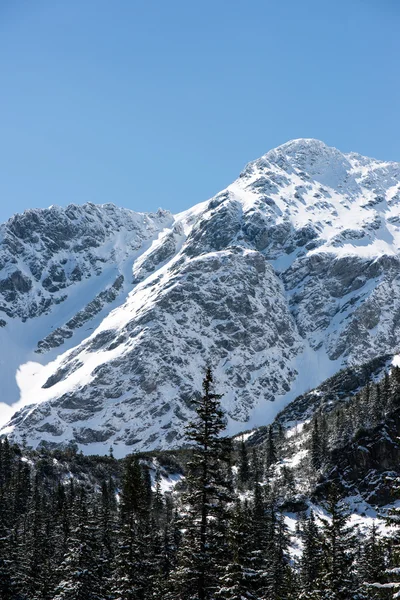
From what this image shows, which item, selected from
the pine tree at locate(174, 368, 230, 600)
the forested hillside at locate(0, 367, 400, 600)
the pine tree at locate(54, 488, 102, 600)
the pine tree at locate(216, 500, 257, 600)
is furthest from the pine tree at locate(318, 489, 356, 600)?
the pine tree at locate(54, 488, 102, 600)

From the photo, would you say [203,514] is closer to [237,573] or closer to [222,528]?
[222,528]

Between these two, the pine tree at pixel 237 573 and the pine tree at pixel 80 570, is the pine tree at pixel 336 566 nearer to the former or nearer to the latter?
the pine tree at pixel 237 573

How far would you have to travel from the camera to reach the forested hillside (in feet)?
103

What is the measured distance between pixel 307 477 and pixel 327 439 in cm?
1356

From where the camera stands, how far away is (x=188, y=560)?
30.6m

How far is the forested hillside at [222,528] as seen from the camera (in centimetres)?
3134

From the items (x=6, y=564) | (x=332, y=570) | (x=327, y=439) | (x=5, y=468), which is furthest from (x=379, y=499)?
(x=332, y=570)

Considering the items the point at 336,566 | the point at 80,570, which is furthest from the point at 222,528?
the point at 80,570

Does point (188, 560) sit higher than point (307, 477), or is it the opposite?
point (307, 477)

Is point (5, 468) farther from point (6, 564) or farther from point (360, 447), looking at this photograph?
point (6, 564)

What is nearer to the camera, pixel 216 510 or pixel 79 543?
pixel 216 510

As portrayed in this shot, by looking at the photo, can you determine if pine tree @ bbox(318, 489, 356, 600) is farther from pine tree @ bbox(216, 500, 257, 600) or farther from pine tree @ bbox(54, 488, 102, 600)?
pine tree @ bbox(54, 488, 102, 600)

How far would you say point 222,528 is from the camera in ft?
102

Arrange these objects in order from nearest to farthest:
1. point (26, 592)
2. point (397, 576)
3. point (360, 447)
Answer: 1. point (397, 576)
2. point (26, 592)
3. point (360, 447)
